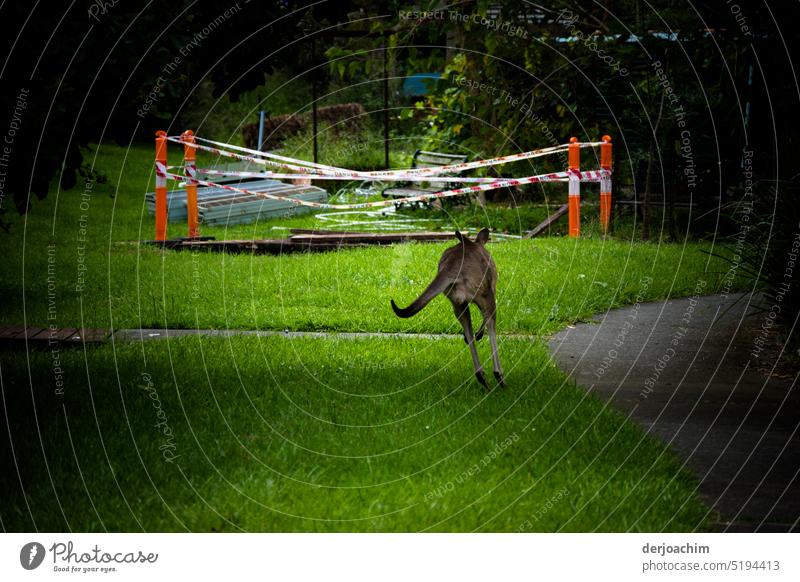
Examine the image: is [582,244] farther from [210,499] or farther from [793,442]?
[210,499]

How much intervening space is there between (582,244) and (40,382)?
29.5 ft

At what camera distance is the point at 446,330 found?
1015cm

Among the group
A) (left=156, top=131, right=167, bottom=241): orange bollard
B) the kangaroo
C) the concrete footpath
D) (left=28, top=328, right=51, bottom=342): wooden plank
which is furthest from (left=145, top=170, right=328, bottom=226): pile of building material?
the kangaroo

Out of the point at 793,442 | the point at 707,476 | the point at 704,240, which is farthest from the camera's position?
the point at 704,240

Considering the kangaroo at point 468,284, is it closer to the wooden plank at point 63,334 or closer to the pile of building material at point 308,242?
the wooden plank at point 63,334

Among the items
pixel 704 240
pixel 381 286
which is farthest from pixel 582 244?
pixel 381 286

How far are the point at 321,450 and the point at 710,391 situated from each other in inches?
125

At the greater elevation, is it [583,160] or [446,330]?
[583,160]

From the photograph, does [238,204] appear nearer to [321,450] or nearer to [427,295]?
[427,295]

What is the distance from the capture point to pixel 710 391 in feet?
26.2

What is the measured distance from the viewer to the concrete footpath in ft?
18.6

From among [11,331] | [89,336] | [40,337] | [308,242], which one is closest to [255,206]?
[308,242]

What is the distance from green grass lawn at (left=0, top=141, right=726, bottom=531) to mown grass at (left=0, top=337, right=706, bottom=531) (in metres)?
0.02
